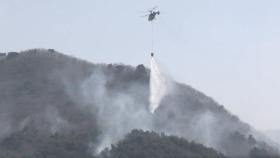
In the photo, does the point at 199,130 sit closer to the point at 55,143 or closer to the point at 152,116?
the point at 152,116

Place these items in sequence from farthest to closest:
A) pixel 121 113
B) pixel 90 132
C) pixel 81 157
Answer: pixel 121 113 < pixel 90 132 < pixel 81 157

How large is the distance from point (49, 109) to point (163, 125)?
28435mm

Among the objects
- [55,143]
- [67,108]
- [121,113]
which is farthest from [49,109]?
[55,143]

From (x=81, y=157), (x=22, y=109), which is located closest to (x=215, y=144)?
(x=81, y=157)

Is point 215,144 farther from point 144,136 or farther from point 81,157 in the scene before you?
point 81,157

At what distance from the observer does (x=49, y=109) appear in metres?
195

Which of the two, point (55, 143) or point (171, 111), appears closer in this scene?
point (55, 143)

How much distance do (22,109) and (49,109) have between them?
843cm

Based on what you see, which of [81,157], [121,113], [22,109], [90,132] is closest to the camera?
[81,157]

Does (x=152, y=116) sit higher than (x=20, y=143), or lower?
higher

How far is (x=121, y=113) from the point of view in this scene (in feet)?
608

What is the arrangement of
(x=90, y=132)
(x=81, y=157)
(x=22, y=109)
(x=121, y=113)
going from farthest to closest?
(x=22, y=109)
(x=121, y=113)
(x=90, y=132)
(x=81, y=157)

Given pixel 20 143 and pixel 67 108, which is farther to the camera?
pixel 67 108

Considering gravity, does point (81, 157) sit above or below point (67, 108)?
below
